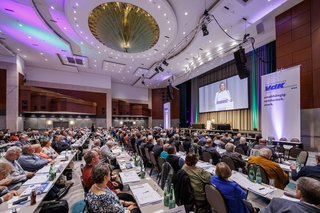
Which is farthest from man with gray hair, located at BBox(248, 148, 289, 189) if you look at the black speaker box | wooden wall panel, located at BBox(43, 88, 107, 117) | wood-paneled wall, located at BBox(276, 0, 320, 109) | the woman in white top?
wooden wall panel, located at BBox(43, 88, 107, 117)

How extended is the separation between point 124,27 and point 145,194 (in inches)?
461

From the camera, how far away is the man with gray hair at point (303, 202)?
1.49m

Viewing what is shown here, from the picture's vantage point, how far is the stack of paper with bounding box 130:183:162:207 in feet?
7.33

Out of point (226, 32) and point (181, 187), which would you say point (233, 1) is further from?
point (181, 187)

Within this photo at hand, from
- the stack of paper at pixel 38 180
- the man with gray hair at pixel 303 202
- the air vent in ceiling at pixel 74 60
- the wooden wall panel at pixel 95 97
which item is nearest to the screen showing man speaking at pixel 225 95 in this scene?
the wooden wall panel at pixel 95 97

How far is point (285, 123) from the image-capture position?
8062mm

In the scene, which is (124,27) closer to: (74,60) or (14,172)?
(74,60)

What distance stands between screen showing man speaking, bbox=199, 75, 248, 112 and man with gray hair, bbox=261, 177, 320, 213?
13.2m

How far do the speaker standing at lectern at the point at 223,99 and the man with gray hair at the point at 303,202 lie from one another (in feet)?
46.5

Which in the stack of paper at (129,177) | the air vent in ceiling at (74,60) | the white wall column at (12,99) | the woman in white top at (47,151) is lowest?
the woman in white top at (47,151)

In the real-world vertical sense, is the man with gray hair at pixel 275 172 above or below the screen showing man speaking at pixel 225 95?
below

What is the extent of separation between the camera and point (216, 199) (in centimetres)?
224

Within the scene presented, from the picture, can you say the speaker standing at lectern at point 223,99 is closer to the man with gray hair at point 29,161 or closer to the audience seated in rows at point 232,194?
the audience seated in rows at point 232,194

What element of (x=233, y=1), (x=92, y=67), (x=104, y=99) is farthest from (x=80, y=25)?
(x=104, y=99)
